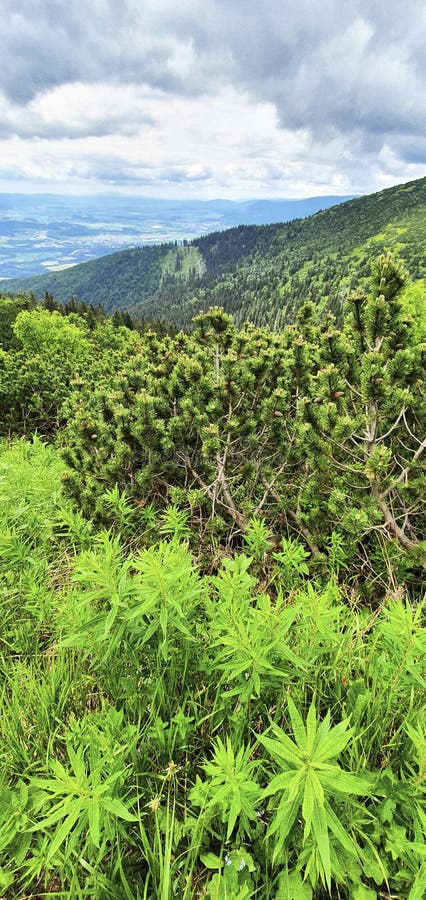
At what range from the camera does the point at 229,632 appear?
67.3 inches

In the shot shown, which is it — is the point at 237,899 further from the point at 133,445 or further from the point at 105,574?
the point at 133,445

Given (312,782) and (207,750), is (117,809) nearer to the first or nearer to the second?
(312,782)

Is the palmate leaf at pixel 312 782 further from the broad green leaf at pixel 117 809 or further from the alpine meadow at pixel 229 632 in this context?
the broad green leaf at pixel 117 809

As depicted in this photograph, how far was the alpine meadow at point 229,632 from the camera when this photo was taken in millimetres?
1411

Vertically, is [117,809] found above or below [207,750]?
above

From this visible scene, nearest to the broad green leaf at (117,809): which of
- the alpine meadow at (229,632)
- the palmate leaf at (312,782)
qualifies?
the alpine meadow at (229,632)

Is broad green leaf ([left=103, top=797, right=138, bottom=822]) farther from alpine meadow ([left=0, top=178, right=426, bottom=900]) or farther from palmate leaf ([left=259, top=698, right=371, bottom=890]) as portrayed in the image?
palmate leaf ([left=259, top=698, right=371, bottom=890])

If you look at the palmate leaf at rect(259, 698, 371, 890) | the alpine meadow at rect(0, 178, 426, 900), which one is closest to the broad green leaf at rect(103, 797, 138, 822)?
the alpine meadow at rect(0, 178, 426, 900)

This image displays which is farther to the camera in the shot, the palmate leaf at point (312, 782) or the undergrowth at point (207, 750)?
the undergrowth at point (207, 750)

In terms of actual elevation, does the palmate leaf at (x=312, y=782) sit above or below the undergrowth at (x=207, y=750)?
above

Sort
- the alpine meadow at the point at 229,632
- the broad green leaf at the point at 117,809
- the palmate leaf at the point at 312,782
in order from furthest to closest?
the alpine meadow at the point at 229,632
the broad green leaf at the point at 117,809
the palmate leaf at the point at 312,782

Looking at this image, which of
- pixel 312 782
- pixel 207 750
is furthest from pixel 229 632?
pixel 207 750

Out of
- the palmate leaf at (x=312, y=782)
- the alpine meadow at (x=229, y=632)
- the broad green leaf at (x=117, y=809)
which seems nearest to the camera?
the palmate leaf at (x=312, y=782)

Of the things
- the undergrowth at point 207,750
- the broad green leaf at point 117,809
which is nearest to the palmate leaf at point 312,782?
the undergrowth at point 207,750
